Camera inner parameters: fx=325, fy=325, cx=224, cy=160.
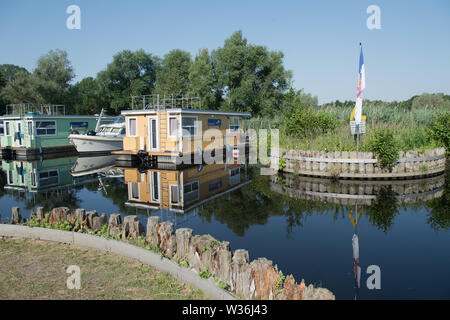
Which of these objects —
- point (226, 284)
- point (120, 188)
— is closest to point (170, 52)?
point (120, 188)

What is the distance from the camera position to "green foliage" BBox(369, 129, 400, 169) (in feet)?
→ 42.7

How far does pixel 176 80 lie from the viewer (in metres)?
39.1

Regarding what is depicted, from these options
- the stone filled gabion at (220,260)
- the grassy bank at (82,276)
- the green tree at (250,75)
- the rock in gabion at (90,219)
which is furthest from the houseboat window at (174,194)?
the green tree at (250,75)

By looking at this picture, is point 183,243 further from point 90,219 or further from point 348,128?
point 348,128

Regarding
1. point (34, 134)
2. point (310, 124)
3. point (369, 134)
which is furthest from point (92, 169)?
point (369, 134)

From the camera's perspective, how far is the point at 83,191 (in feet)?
40.6

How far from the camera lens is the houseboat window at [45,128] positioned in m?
24.4

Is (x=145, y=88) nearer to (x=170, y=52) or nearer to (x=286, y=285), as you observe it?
(x=170, y=52)

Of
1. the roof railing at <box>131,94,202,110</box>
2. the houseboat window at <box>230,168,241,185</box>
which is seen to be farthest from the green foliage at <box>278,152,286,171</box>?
the roof railing at <box>131,94,202,110</box>

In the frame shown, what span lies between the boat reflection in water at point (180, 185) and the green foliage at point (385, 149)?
5430mm

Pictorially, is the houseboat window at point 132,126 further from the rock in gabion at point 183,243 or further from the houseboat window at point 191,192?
the rock in gabion at point 183,243

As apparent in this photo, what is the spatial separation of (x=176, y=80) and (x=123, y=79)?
16.8 metres

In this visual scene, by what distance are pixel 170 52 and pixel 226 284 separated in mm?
49682
